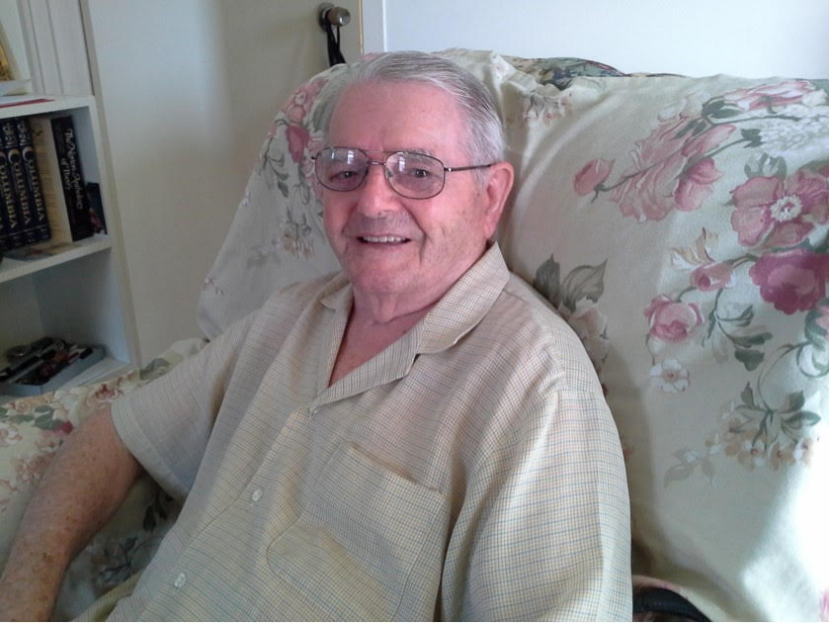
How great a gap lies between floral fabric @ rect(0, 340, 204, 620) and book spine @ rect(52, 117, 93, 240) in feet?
2.29

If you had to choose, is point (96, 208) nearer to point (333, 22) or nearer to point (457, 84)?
point (333, 22)

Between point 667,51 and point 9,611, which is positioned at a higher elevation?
point 667,51

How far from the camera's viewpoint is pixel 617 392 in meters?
0.80

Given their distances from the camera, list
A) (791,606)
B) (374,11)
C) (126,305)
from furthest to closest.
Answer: (126,305), (374,11), (791,606)

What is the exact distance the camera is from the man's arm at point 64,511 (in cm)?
93

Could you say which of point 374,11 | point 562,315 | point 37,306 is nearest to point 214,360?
point 562,315

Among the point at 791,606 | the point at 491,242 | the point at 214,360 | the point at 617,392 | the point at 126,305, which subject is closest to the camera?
the point at 791,606

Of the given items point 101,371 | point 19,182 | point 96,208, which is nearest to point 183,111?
point 96,208

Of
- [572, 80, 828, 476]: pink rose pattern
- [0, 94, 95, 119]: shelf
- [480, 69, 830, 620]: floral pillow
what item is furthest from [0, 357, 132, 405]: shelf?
[572, 80, 828, 476]: pink rose pattern

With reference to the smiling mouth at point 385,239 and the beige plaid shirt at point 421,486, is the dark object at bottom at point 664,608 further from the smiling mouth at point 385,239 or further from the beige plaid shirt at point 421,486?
the smiling mouth at point 385,239

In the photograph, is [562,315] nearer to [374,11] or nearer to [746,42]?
[746,42]

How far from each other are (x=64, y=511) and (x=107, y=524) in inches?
4.8

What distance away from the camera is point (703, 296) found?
2.38ft

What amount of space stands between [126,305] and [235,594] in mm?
1221
